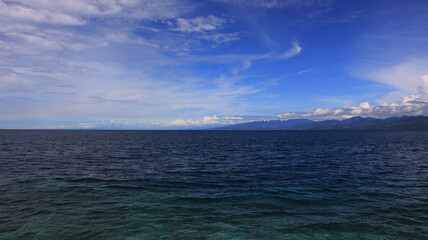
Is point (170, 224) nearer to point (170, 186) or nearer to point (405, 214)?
point (170, 186)

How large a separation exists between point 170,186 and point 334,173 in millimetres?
26683

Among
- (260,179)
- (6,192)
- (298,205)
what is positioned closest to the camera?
(298,205)

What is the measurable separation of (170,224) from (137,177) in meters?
18.2

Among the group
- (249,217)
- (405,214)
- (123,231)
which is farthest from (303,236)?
(123,231)

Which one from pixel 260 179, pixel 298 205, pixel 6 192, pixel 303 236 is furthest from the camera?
pixel 260 179

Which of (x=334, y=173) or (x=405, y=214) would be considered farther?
(x=334, y=173)

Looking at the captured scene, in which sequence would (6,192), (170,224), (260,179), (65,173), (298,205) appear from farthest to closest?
(65,173)
(260,179)
(6,192)
(298,205)
(170,224)

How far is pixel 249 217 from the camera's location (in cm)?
1844

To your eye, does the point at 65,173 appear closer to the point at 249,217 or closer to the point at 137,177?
the point at 137,177

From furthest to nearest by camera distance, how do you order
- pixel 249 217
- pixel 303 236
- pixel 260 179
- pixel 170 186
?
pixel 260 179 → pixel 170 186 → pixel 249 217 → pixel 303 236

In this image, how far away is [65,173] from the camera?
119 feet

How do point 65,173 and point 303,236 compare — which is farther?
point 65,173

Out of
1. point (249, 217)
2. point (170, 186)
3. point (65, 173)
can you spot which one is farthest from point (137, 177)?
point (249, 217)

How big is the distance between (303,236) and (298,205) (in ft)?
21.1
